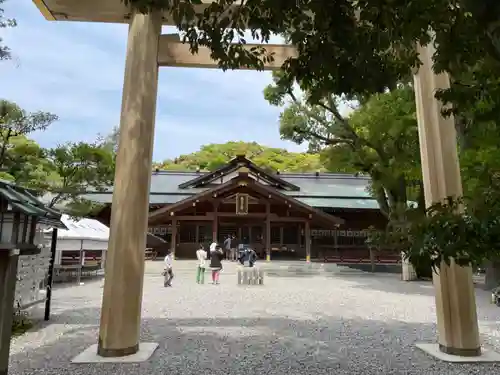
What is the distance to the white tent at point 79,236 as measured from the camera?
1107cm

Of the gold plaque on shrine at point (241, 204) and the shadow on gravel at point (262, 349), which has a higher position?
the gold plaque on shrine at point (241, 204)

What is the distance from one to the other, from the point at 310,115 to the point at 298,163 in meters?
38.5

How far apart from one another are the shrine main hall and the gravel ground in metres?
10.7

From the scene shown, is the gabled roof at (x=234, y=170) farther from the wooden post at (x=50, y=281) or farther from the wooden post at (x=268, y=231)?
the wooden post at (x=50, y=281)

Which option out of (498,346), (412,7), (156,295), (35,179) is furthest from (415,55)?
(35,179)

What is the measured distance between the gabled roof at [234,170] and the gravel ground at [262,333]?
15.8 meters

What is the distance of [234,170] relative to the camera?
26.8 metres

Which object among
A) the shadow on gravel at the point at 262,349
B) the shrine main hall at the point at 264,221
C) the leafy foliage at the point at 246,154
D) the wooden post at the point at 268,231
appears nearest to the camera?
the shadow on gravel at the point at 262,349

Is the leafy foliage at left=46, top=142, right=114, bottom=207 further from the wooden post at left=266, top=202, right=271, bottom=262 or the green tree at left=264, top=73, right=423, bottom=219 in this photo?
the wooden post at left=266, top=202, right=271, bottom=262

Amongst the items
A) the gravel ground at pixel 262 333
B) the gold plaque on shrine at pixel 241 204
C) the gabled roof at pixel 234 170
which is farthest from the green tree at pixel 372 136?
the gabled roof at pixel 234 170

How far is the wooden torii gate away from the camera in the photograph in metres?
4.21

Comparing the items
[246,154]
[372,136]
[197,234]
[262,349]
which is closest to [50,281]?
[262,349]

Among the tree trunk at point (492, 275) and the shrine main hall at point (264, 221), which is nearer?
the tree trunk at point (492, 275)

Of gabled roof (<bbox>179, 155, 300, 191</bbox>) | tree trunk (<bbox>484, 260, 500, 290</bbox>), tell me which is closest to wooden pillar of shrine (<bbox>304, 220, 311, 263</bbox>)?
gabled roof (<bbox>179, 155, 300, 191</bbox>)
